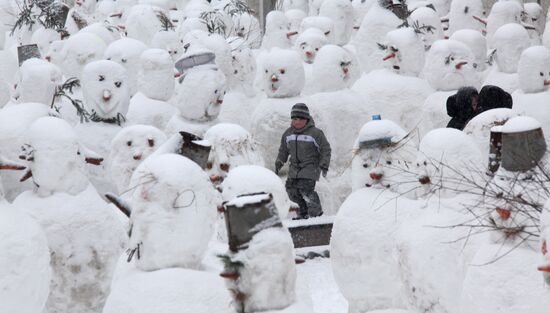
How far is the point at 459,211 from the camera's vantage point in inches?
220

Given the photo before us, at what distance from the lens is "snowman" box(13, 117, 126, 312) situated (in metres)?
6.45

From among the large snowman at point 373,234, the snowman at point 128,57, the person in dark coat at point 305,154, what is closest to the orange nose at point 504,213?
the large snowman at point 373,234

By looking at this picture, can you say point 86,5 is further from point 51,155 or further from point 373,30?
point 51,155

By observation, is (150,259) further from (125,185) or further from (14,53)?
(14,53)

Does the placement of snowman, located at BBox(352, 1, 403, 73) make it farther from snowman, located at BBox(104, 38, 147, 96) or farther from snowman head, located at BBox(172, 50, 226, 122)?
snowman head, located at BBox(172, 50, 226, 122)

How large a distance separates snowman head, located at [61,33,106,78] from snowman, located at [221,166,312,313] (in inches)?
299

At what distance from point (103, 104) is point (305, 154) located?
1.87 m

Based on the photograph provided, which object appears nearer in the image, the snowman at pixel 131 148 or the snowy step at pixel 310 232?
the snowman at pixel 131 148

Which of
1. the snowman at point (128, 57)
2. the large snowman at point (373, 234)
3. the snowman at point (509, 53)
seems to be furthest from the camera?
the snowman at point (128, 57)

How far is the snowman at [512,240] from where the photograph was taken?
14.8 ft

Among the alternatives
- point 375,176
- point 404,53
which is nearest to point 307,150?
point 404,53

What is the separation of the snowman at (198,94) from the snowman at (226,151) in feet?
4.83

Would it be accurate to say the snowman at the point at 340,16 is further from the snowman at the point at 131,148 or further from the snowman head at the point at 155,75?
the snowman at the point at 131,148

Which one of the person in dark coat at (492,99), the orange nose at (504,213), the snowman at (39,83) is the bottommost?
the person in dark coat at (492,99)
